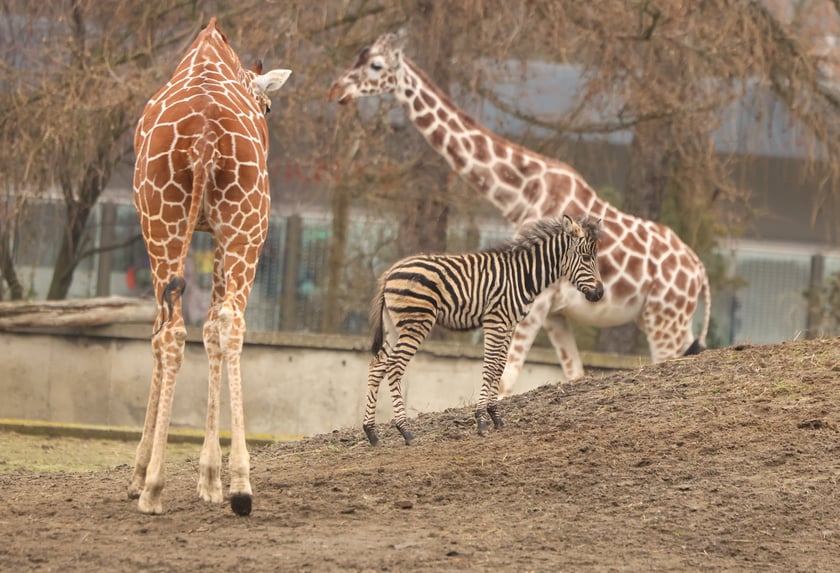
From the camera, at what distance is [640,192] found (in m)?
17.1

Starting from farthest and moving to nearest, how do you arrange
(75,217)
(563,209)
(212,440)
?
(75,217) → (563,209) → (212,440)

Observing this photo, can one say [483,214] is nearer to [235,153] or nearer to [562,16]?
[562,16]

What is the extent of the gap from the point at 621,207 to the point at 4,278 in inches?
314

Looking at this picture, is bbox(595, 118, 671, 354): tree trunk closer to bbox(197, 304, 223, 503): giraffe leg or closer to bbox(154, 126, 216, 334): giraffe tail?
bbox(197, 304, 223, 503): giraffe leg

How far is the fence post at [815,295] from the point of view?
18812 mm

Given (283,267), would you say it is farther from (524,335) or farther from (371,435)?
(371,435)

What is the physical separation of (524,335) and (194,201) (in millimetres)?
4955

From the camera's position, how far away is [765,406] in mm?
8266

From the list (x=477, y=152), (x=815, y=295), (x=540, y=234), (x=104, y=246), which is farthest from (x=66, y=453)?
(x=815, y=295)

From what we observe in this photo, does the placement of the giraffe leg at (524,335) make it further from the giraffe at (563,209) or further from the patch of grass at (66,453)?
the patch of grass at (66,453)

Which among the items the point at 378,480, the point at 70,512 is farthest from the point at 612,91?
the point at 70,512

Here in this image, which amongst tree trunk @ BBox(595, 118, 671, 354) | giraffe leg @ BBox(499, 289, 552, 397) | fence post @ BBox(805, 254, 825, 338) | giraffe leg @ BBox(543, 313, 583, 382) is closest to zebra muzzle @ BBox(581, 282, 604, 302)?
giraffe leg @ BBox(499, 289, 552, 397)

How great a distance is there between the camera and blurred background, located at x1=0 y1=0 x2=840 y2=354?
14.4 m

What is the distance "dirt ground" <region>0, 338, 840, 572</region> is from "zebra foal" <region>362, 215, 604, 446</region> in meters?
0.42
